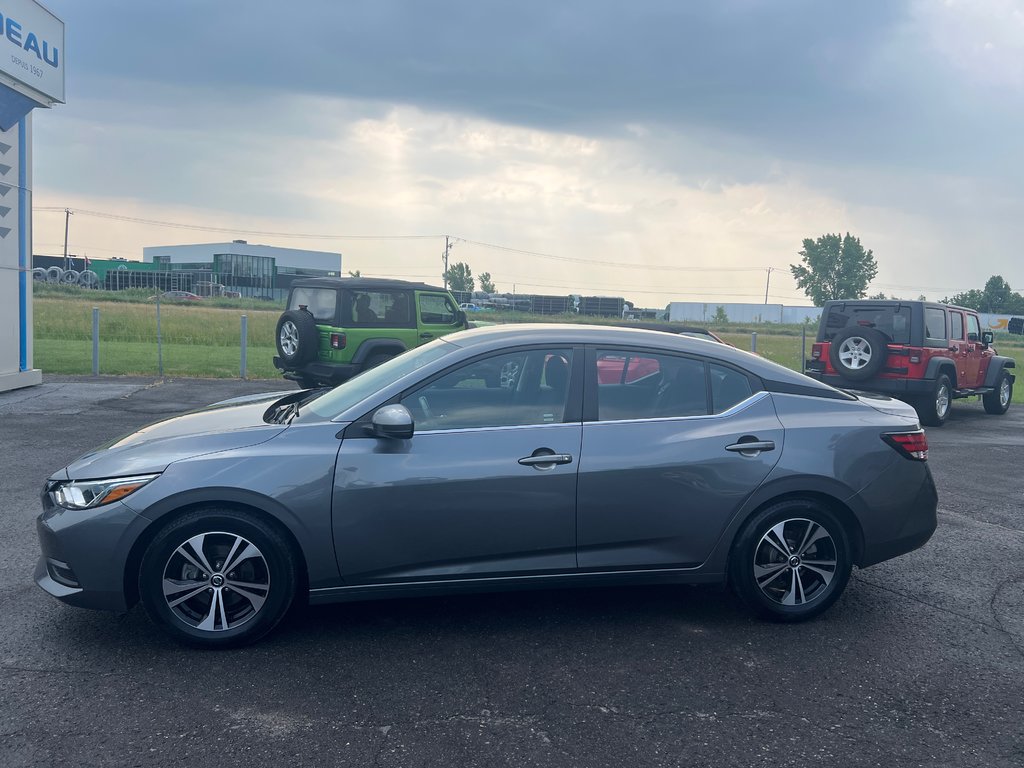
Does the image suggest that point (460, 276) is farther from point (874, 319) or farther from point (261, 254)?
point (874, 319)

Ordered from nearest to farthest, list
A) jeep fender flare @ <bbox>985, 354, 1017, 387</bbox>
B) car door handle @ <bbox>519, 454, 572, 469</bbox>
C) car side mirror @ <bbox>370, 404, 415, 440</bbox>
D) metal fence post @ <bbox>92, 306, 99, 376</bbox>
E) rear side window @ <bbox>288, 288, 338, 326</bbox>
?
car side mirror @ <bbox>370, 404, 415, 440</bbox> < car door handle @ <bbox>519, 454, 572, 469</bbox> < rear side window @ <bbox>288, 288, 338, 326</bbox> < jeep fender flare @ <bbox>985, 354, 1017, 387</bbox> < metal fence post @ <bbox>92, 306, 99, 376</bbox>

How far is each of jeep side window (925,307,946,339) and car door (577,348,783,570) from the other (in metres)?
10.4

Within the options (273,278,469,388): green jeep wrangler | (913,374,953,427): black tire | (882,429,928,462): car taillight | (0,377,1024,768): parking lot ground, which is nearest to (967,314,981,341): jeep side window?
(913,374,953,427): black tire

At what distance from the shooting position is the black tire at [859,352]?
538 inches

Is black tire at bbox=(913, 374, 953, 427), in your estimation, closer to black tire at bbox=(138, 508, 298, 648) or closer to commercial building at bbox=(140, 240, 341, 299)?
black tire at bbox=(138, 508, 298, 648)

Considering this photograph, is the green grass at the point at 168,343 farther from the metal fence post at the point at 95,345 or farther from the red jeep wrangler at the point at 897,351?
the red jeep wrangler at the point at 897,351

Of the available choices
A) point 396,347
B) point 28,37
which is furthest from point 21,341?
point 396,347

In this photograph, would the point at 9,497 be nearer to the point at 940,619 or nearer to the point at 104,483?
the point at 104,483

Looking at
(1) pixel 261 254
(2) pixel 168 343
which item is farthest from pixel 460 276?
(2) pixel 168 343

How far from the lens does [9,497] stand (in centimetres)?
712

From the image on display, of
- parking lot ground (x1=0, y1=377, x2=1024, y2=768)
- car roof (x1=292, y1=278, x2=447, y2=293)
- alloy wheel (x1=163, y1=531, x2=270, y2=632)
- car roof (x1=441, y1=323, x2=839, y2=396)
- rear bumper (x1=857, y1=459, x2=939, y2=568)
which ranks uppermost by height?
car roof (x1=292, y1=278, x2=447, y2=293)

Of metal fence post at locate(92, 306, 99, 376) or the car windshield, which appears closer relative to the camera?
the car windshield

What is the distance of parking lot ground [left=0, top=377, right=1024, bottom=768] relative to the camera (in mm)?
3371

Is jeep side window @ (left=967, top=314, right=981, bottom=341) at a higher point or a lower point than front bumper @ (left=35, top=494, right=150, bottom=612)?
higher
